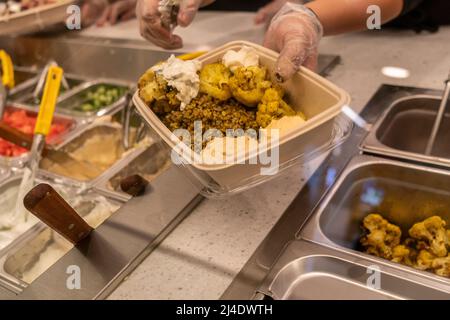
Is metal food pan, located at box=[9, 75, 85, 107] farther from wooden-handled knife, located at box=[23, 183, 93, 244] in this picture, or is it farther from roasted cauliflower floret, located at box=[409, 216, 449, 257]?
roasted cauliflower floret, located at box=[409, 216, 449, 257]

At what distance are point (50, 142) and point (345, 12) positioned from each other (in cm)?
114

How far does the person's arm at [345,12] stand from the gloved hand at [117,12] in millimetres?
1541

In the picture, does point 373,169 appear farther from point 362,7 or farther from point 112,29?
point 112,29

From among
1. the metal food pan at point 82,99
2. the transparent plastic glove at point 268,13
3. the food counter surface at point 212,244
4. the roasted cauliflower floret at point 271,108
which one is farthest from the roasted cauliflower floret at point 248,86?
the transparent plastic glove at point 268,13

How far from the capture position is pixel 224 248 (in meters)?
0.91

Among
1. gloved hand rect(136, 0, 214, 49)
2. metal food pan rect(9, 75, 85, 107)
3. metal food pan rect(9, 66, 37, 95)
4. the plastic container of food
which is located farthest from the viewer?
metal food pan rect(9, 66, 37, 95)

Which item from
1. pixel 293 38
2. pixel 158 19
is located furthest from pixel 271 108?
pixel 158 19

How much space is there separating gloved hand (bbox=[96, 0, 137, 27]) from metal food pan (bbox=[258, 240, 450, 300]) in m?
2.09

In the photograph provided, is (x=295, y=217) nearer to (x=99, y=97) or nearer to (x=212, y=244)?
(x=212, y=244)

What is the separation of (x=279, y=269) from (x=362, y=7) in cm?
94

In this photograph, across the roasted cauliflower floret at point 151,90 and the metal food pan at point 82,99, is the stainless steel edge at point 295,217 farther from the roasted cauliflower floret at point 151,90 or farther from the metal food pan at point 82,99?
the metal food pan at point 82,99

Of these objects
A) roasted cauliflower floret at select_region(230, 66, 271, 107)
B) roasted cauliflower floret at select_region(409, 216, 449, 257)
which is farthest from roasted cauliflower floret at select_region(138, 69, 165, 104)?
roasted cauliflower floret at select_region(409, 216, 449, 257)

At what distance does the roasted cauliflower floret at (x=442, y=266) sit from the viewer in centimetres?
92

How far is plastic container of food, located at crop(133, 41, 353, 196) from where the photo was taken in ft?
2.52
